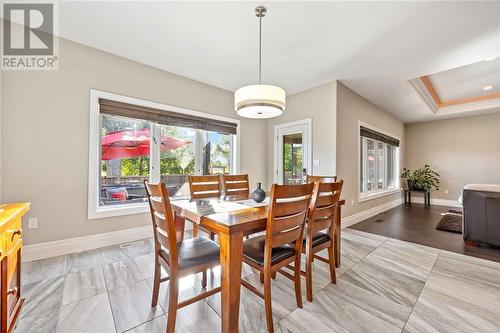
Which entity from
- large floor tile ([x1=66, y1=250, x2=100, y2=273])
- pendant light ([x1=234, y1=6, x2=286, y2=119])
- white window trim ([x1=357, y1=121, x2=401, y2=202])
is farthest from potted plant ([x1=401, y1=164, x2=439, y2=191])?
large floor tile ([x1=66, y1=250, x2=100, y2=273])

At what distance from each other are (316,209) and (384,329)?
900 mm

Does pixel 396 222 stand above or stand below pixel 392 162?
below

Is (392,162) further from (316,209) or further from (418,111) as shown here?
(316,209)

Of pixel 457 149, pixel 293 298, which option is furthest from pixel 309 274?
pixel 457 149

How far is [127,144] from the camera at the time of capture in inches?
124

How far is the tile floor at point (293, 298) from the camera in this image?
1469mm

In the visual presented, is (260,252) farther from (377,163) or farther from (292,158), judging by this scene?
(377,163)

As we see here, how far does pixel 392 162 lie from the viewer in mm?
6496

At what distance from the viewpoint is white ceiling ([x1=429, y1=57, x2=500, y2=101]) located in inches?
140

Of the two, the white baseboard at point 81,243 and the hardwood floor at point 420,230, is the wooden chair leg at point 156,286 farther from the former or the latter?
the hardwood floor at point 420,230

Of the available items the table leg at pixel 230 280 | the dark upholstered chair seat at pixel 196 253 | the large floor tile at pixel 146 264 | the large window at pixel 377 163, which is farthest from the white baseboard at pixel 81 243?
the large window at pixel 377 163

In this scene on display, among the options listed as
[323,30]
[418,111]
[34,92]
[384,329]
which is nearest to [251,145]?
[323,30]

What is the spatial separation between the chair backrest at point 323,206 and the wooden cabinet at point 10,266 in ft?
6.35

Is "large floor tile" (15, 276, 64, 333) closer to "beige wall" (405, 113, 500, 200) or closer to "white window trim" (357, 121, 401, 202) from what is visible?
"white window trim" (357, 121, 401, 202)
